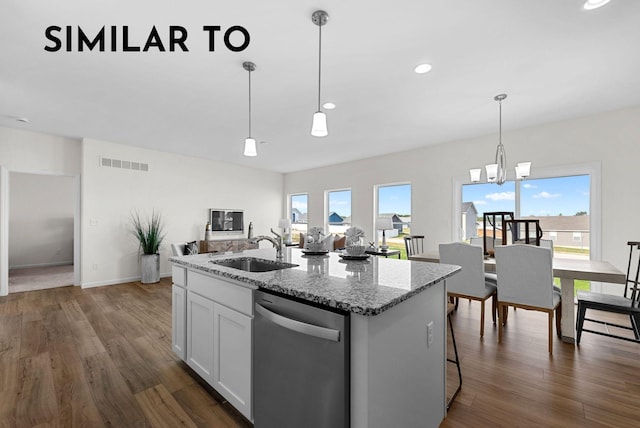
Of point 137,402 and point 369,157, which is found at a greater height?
point 369,157

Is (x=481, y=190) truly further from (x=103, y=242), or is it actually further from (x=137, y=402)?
(x=103, y=242)

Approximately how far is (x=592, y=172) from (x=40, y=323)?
7176 mm

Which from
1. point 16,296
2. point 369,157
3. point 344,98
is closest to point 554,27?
point 344,98

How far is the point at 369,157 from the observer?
6336 millimetres

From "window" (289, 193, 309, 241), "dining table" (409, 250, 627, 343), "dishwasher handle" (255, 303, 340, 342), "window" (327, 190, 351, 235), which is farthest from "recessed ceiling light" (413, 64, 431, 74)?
"window" (289, 193, 309, 241)

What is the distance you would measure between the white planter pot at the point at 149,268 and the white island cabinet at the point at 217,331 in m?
3.60

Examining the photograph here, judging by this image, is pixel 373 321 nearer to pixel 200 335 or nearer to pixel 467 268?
pixel 200 335

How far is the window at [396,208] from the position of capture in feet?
19.1

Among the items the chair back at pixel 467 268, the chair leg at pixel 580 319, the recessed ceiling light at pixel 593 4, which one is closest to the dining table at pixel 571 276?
the chair leg at pixel 580 319

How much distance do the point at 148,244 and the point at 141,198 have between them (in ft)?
3.13

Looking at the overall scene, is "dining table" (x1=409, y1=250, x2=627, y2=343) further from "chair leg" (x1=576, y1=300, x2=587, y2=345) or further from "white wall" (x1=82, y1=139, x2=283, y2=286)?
"white wall" (x1=82, y1=139, x2=283, y2=286)

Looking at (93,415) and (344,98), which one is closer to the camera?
(93,415)

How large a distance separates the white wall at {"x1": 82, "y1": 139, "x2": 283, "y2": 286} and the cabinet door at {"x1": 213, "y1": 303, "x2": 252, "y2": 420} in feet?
15.1

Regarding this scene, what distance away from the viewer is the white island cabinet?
1.59 metres
